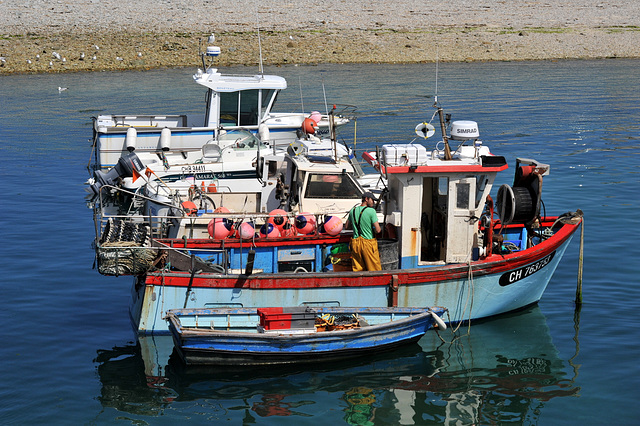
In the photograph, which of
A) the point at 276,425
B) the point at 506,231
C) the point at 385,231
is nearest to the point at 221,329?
the point at 276,425

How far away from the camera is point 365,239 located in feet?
42.0

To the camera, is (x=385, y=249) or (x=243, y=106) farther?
(x=243, y=106)

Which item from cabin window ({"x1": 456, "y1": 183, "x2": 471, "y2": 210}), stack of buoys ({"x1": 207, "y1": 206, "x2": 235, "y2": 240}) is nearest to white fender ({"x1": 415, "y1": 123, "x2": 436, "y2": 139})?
cabin window ({"x1": 456, "y1": 183, "x2": 471, "y2": 210})

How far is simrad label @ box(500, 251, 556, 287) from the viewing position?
44.1ft

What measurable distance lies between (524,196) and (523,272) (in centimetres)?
135

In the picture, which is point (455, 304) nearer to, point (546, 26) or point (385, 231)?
point (385, 231)

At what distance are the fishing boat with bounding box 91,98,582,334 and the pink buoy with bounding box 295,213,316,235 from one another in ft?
0.06

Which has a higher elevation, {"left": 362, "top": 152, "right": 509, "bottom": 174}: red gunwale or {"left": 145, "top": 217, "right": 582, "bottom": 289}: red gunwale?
{"left": 362, "top": 152, "right": 509, "bottom": 174}: red gunwale

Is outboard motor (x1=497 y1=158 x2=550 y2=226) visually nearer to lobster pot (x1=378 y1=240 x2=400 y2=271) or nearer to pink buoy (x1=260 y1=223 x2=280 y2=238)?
lobster pot (x1=378 y1=240 x2=400 y2=271)

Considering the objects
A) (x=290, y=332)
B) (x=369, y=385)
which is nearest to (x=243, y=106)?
(x=290, y=332)

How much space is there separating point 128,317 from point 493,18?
5322 centimetres

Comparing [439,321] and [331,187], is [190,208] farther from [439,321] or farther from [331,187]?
[439,321]

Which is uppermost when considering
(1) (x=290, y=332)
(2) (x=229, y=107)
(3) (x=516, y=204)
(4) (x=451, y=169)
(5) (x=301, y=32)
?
(5) (x=301, y=32)

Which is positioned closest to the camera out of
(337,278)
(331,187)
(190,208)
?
(337,278)
